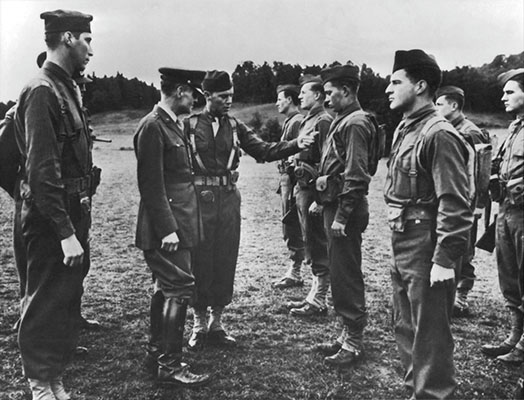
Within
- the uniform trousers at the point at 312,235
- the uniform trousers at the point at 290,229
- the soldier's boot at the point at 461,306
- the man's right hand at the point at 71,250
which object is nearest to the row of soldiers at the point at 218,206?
the man's right hand at the point at 71,250

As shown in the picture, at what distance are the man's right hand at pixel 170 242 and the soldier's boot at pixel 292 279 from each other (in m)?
3.23

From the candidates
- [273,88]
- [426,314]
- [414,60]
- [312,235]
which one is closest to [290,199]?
[312,235]

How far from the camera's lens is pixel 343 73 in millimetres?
5035

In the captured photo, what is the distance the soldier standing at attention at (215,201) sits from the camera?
520cm

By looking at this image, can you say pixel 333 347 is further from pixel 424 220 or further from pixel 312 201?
pixel 312 201

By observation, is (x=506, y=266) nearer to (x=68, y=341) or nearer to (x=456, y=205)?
(x=456, y=205)

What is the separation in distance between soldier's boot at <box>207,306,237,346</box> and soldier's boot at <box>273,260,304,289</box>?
2.02m

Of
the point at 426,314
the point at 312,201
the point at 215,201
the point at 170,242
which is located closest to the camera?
the point at 426,314

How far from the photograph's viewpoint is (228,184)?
17.3 feet

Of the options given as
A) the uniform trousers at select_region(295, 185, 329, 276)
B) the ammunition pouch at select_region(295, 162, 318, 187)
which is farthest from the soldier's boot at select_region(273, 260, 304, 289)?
the ammunition pouch at select_region(295, 162, 318, 187)

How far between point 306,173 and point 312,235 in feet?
2.65

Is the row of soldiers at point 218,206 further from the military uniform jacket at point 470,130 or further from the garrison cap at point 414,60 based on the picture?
the military uniform jacket at point 470,130

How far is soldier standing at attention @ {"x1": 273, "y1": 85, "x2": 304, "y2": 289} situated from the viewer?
742cm

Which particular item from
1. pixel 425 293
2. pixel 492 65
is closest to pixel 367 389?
pixel 425 293
